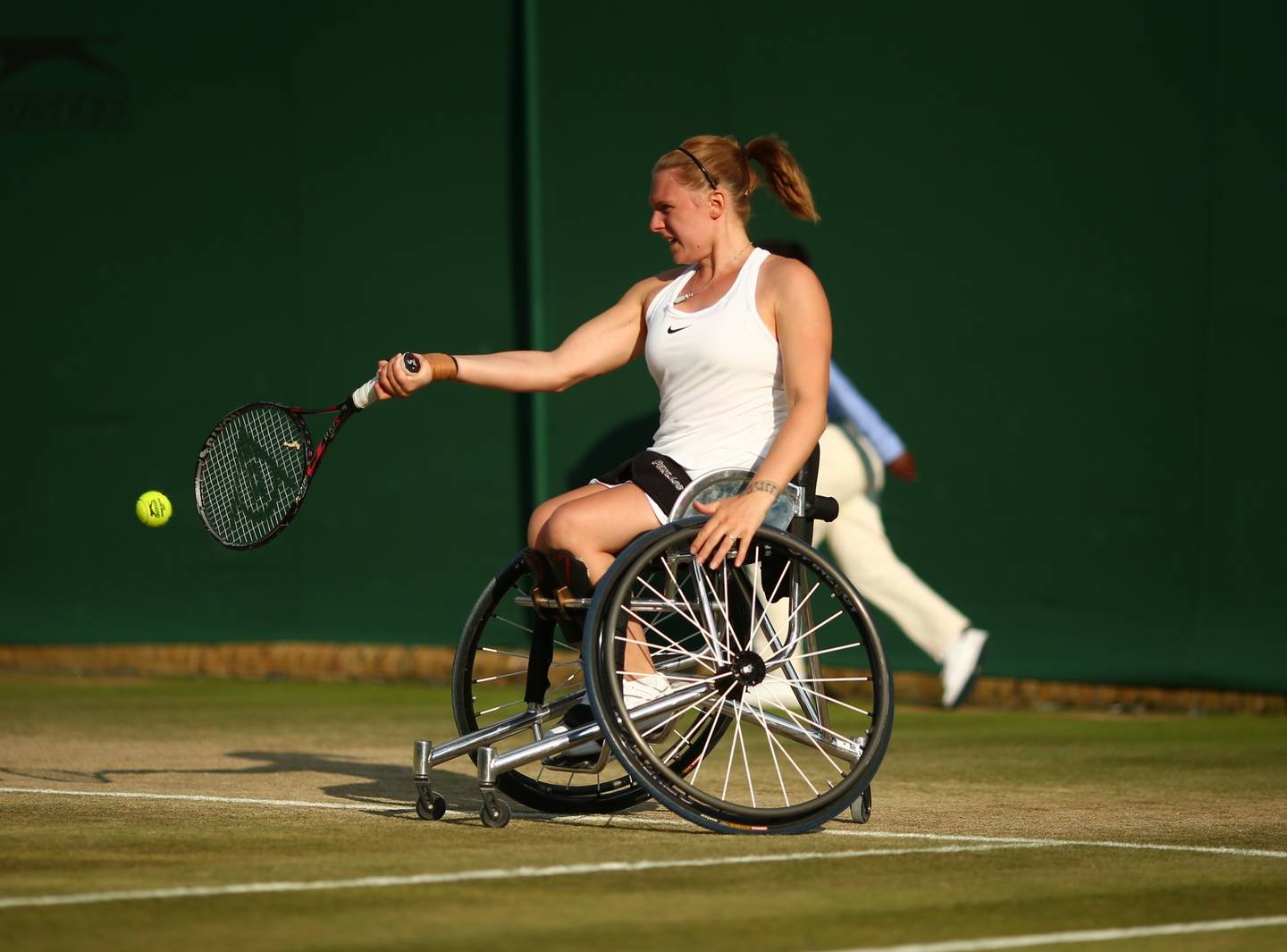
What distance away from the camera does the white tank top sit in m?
4.27

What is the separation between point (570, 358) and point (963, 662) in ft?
10.0

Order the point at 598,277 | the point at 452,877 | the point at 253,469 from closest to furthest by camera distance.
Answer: the point at 452,877 < the point at 253,469 < the point at 598,277

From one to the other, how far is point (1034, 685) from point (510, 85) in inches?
Result: 116

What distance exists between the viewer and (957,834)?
163 inches

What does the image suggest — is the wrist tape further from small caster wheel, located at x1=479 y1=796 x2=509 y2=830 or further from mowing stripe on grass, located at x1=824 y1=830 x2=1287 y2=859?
mowing stripe on grass, located at x1=824 y1=830 x2=1287 y2=859

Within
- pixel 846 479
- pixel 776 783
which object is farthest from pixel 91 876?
pixel 846 479

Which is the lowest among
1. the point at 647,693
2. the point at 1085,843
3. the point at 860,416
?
the point at 1085,843

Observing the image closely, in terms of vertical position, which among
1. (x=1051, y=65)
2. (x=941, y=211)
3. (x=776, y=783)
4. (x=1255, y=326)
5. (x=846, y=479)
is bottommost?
(x=776, y=783)

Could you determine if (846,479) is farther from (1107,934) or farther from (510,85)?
(1107,934)

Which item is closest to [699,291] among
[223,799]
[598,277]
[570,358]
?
[570,358]

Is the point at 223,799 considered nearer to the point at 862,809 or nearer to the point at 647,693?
the point at 647,693

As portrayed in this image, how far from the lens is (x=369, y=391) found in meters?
4.37

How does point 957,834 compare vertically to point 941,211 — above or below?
below

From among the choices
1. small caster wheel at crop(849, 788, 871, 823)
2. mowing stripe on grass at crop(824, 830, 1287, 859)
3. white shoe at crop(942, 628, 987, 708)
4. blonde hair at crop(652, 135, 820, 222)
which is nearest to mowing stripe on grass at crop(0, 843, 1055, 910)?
mowing stripe on grass at crop(824, 830, 1287, 859)
